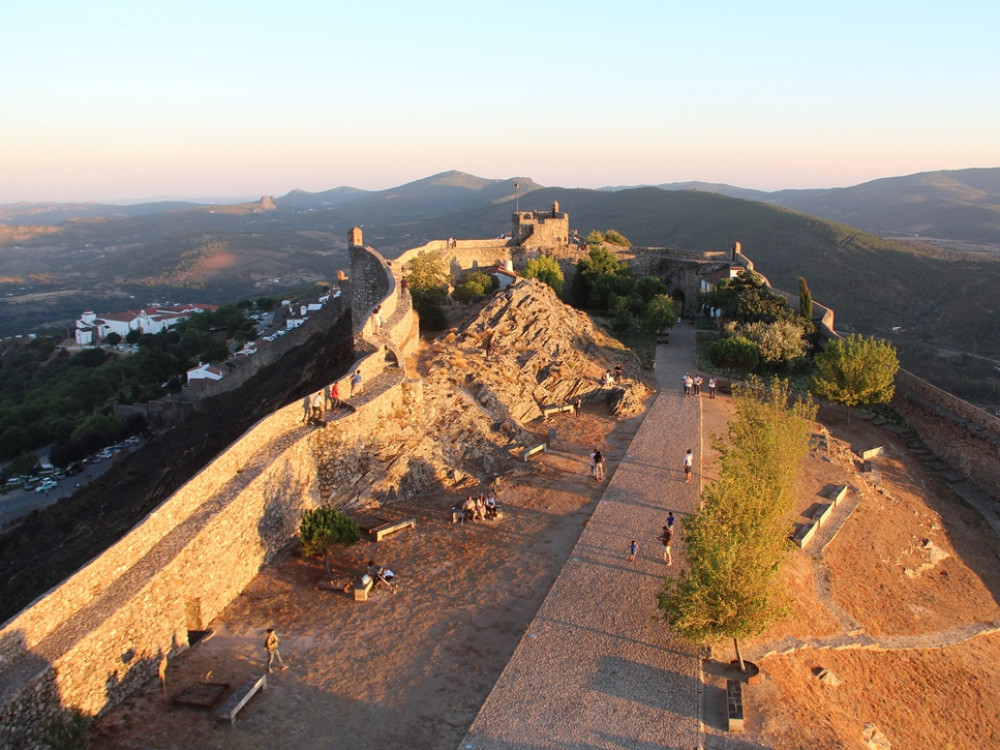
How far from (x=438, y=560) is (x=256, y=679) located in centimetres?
375

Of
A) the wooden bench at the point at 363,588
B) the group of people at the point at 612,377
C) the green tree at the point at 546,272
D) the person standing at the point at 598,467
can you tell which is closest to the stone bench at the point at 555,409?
the group of people at the point at 612,377

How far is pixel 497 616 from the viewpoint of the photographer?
33.5 feet

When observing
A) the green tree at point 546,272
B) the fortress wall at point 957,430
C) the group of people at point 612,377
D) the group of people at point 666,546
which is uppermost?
the green tree at point 546,272

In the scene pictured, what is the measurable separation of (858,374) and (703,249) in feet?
164

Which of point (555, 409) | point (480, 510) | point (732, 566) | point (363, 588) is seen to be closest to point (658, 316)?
point (555, 409)

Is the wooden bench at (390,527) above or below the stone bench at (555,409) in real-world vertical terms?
below

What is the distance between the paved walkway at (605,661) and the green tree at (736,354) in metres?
9.13

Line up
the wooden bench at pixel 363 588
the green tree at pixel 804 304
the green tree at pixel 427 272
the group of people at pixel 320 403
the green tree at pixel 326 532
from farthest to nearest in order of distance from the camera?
the green tree at pixel 804 304 → the green tree at pixel 427 272 → the group of people at pixel 320 403 → the green tree at pixel 326 532 → the wooden bench at pixel 363 588

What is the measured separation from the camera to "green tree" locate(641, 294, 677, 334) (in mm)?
26492

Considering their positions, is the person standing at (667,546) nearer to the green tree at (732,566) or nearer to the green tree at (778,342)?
the green tree at (732,566)

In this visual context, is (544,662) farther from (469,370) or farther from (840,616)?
(469,370)

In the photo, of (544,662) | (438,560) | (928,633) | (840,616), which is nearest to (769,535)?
(840,616)

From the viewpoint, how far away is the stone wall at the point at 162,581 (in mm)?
7703

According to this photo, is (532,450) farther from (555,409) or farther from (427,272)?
(427,272)
